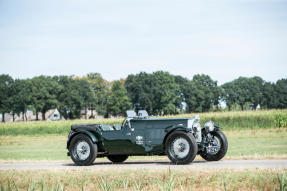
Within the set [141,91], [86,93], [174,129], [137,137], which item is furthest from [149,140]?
[86,93]

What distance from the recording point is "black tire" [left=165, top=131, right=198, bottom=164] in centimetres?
1090

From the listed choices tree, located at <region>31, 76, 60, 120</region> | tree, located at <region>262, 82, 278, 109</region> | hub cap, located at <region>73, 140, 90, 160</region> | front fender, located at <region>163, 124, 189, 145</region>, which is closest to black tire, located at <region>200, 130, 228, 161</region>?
front fender, located at <region>163, 124, 189, 145</region>

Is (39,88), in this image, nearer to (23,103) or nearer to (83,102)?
(23,103)

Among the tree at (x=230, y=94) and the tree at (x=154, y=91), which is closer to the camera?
the tree at (x=154, y=91)

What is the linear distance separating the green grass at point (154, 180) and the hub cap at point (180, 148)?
1.93 metres

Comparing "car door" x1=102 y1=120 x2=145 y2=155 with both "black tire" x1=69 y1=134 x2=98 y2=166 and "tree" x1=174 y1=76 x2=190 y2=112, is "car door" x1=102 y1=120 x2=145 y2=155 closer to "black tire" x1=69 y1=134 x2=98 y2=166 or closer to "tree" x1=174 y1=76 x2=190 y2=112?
"black tire" x1=69 y1=134 x2=98 y2=166

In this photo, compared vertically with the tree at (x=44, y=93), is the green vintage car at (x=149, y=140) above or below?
below

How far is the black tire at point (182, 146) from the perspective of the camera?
1090 cm

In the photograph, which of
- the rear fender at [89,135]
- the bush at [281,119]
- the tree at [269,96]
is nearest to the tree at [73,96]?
the tree at [269,96]

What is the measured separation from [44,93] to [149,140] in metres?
99.4


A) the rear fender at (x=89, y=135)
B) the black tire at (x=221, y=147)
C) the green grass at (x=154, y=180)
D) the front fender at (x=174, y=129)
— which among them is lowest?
the green grass at (x=154, y=180)

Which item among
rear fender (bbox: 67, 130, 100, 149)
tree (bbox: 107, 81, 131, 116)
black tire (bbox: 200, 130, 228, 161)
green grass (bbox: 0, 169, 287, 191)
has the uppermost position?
tree (bbox: 107, 81, 131, 116)

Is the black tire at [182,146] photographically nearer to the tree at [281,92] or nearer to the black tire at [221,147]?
the black tire at [221,147]

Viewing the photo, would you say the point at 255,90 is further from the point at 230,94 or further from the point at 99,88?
the point at 99,88
